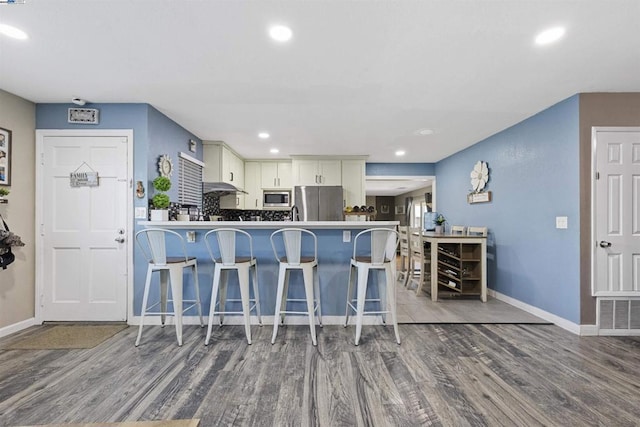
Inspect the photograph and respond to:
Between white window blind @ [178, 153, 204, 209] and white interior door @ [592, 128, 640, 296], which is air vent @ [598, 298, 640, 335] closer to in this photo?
white interior door @ [592, 128, 640, 296]

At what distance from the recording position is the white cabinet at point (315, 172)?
5652 mm

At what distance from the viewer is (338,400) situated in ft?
6.17

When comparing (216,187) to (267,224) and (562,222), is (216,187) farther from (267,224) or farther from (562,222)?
(562,222)

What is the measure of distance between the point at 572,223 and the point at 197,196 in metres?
4.73

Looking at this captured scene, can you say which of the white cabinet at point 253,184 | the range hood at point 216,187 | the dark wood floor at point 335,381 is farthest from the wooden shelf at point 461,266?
the white cabinet at point 253,184

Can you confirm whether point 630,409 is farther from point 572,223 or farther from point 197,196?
point 197,196

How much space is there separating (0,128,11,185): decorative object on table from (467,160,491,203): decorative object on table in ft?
19.3

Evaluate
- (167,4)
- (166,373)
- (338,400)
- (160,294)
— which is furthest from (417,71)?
(160,294)

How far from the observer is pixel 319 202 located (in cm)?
549

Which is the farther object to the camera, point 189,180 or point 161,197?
point 189,180

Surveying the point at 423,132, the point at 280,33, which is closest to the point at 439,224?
the point at 423,132

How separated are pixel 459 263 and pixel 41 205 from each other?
17.2 ft

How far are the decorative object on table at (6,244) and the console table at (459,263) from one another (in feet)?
15.3

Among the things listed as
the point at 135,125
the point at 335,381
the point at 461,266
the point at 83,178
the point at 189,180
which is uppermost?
the point at 135,125
